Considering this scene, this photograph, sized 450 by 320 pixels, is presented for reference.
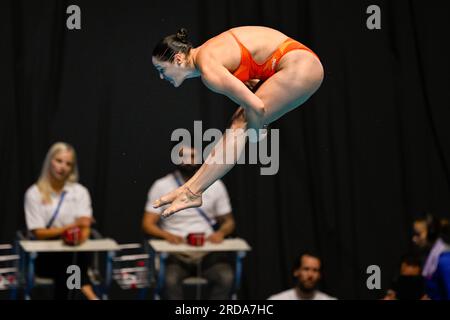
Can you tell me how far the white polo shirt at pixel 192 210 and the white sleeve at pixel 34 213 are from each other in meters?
0.67

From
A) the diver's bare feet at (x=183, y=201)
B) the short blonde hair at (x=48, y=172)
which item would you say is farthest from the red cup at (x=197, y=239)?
the diver's bare feet at (x=183, y=201)

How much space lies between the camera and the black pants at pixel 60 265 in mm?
6812

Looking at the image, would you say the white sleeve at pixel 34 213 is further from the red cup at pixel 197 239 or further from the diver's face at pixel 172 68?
the diver's face at pixel 172 68

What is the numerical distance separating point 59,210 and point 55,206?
4 cm

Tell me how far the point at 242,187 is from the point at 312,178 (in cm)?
50

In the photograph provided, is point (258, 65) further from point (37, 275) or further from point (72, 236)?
point (37, 275)

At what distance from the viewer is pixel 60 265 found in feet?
22.4

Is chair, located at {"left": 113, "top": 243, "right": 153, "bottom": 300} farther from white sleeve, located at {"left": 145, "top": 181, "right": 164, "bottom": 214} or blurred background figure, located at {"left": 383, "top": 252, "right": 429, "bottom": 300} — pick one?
blurred background figure, located at {"left": 383, "top": 252, "right": 429, "bottom": 300}

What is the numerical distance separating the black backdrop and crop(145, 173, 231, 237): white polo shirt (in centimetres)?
49

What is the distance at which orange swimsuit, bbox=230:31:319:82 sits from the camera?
4660 mm

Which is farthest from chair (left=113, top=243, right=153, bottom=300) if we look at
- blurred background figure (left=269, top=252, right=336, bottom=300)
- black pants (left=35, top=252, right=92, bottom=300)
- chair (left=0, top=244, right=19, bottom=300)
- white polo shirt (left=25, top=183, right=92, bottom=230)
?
blurred background figure (left=269, top=252, right=336, bottom=300)

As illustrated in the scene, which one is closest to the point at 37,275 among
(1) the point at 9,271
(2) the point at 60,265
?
(2) the point at 60,265

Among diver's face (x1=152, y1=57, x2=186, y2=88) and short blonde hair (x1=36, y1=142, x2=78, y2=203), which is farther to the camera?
short blonde hair (x1=36, y1=142, x2=78, y2=203)
